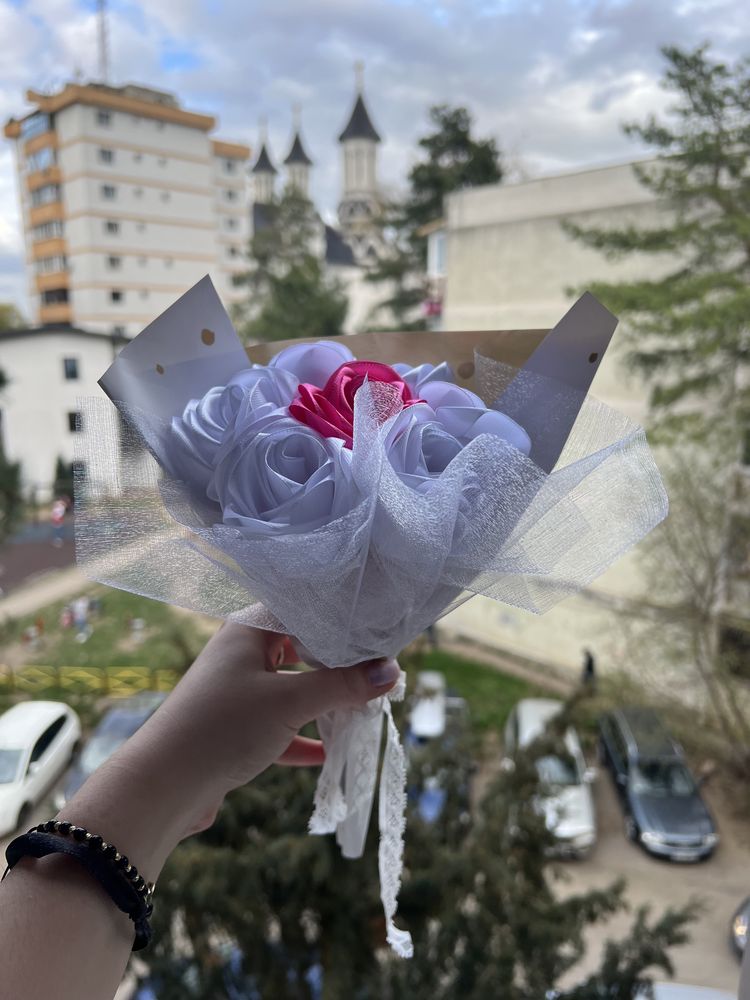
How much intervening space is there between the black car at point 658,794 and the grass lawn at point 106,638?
2695 mm

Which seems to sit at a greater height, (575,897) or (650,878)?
(575,897)

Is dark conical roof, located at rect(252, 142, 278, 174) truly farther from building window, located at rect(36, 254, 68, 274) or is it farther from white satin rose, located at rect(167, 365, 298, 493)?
white satin rose, located at rect(167, 365, 298, 493)

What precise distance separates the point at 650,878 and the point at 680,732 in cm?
72

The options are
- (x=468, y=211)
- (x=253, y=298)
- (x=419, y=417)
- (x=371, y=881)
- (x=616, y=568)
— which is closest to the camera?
(x=419, y=417)

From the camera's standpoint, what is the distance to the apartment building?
3.85m

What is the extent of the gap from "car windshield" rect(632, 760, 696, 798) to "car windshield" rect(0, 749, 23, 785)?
126 inches

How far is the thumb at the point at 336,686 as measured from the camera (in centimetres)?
53

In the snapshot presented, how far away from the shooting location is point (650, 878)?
124 inches

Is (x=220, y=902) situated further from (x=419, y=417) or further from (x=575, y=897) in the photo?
(x=419, y=417)

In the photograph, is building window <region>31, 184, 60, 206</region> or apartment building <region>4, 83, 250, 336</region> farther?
building window <region>31, 184, 60, 206</region>

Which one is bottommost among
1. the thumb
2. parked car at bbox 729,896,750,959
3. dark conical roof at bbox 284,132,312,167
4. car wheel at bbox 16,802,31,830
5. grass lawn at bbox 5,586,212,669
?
parked car at bbox 729,896,750,959

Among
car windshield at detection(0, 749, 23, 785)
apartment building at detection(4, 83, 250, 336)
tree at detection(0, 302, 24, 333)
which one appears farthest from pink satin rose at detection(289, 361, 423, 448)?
tree at detection(0, 302, 24, 333)

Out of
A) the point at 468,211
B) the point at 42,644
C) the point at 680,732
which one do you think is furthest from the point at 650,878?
the point at 468,211

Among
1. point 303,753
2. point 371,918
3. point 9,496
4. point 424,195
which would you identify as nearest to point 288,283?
point 424,195
